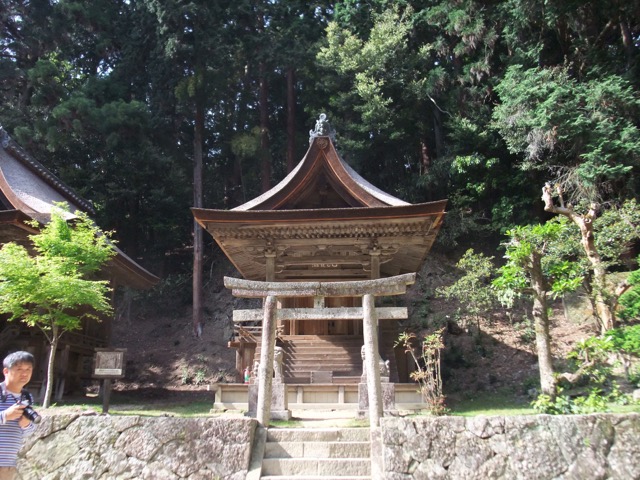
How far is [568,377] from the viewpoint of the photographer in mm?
10031

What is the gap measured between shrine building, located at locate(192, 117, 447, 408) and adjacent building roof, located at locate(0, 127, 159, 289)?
5.46 meters

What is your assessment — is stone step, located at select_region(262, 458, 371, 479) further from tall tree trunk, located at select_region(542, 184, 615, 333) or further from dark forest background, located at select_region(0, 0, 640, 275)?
dark forest background, located at select_region(0, 0, 640, 275)

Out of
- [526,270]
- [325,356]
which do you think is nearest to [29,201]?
[325,356]

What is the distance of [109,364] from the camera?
36.9ft

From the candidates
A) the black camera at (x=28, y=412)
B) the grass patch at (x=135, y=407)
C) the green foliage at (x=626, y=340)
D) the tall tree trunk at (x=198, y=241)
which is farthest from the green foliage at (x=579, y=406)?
the tall tree trunk at (x=198, y=241)

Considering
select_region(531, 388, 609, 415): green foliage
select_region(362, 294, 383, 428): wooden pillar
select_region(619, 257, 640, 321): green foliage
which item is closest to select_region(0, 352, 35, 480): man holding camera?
select_region(362, 294, 383, 428): wooden pillar

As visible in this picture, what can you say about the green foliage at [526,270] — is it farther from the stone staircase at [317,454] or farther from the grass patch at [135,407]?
the grass patch at [135,407]

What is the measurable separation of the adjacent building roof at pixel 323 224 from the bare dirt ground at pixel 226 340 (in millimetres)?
5308

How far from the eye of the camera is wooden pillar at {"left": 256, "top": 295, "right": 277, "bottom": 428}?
764 centimetres

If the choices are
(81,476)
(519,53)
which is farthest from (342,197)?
(519,53)

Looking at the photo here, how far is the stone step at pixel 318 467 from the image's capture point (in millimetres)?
6531

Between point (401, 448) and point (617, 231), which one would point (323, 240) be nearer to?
point (401, 448)

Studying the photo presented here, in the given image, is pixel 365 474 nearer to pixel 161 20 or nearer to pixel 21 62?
pixel 161 20

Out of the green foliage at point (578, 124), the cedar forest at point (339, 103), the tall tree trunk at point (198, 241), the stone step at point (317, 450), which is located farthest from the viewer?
the tall tree trunk at point (198, 241)
